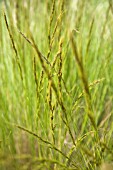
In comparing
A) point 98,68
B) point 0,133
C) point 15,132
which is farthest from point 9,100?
point 98,68

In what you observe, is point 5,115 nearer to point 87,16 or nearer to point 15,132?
point 15,132

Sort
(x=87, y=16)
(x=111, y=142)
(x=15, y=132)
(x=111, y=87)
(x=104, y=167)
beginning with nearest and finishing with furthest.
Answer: (x=104, y=167), (x=111, y=142), (x=15, y=132), (x=111, y=87), (x=87, y=16)

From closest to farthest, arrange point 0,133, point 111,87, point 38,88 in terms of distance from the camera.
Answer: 1. point 38,88
2. point 0,133
3. point 111,87

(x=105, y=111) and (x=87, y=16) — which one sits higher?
Answer: (x=87, y=16)

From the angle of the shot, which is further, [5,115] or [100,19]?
[100,19]

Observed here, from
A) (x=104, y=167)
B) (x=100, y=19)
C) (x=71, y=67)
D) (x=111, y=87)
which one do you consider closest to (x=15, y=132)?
(x=71, y=67)

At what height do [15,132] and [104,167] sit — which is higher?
[15,132]

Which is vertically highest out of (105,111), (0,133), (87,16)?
(87,16)

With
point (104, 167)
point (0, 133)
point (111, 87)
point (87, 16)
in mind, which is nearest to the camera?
point (104, 167)

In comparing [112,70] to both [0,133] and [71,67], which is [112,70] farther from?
[0,133]
